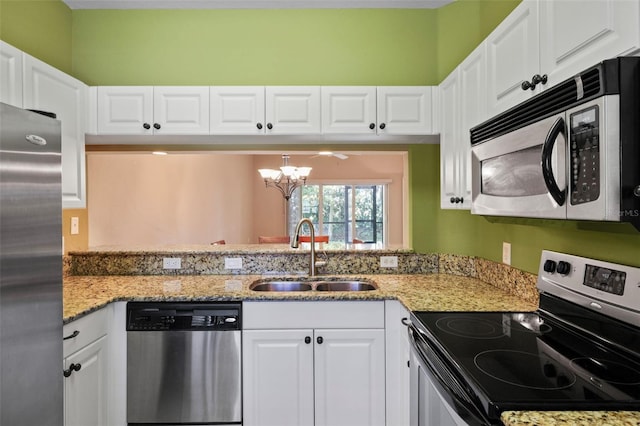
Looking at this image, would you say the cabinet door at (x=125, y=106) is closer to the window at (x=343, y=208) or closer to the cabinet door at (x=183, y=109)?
the cabinet door at (x=183, y=109)

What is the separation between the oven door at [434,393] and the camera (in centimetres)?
103

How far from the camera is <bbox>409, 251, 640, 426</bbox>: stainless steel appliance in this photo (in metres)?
0.94

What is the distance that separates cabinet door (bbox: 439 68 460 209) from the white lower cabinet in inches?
28.2

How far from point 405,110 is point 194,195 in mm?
3248

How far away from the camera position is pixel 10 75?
171cm

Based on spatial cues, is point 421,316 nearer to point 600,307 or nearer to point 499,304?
point 499,304

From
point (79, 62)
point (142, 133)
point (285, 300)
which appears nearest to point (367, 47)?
point (142, 133)

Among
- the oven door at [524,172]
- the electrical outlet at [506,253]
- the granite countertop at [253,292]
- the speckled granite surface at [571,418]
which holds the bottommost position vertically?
the speckled granite surface at [571,418]

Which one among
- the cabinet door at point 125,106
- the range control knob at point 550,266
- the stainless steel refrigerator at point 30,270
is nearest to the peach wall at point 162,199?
the cabinet door at point 125,106

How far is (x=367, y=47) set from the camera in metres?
2.61

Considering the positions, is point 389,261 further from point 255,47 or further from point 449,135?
point 255,47

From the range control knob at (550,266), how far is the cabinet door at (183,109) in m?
1.87

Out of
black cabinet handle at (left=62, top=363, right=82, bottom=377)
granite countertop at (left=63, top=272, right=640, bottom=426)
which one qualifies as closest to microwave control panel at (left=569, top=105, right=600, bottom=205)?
granite countertop at (left=63, top=272, right=640, bottom=426)

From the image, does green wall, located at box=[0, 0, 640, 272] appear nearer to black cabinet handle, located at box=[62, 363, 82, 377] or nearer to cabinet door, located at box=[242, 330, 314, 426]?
cabinet door, located at box=[242, 330, 314, 426]
